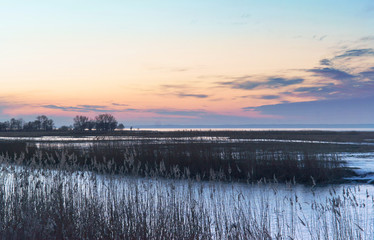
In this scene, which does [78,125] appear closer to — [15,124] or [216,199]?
[15,124]

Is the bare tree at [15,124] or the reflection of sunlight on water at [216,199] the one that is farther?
the bare tree at [15,124]

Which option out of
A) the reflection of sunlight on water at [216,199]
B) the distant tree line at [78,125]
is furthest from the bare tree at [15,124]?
the reflection of sunlight on water at [216,199]

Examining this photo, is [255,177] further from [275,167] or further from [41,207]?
[41,207]

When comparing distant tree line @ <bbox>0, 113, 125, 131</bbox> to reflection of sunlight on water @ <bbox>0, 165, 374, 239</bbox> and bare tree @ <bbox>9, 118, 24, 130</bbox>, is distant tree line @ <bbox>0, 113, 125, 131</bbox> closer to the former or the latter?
bare tree @ <bbox>9, 118, 24, 130</bbox>

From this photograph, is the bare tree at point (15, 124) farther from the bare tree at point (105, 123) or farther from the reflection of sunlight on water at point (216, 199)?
the reflection of sunlight on water at point (216, 199)

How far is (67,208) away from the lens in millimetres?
7957

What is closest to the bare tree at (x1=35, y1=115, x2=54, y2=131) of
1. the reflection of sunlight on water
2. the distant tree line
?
the distant tree line

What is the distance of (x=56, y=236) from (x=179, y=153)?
12.3m

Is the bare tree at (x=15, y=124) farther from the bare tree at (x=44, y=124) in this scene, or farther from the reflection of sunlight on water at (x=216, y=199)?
the reflection of sunlight on water at (x=216, y=199)

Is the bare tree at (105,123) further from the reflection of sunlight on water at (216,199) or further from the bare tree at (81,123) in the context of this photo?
the reflection of sunlight on water at (216,199)

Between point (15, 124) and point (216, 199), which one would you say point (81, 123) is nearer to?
point (15, 124)

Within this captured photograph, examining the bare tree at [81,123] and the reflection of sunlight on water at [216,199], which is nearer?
the reflection of sunlight on water at [216,199]

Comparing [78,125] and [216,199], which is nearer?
[216,199]

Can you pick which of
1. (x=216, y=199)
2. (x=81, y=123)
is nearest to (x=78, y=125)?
(x=81, y=123)
